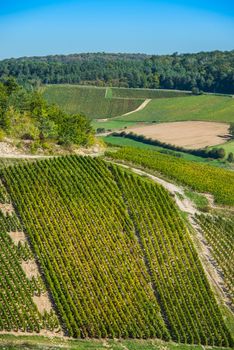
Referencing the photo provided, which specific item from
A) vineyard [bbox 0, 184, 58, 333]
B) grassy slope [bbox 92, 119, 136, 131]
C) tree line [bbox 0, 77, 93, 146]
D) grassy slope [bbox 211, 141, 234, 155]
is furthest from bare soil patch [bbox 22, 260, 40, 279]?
grassy slope [bbox 92, 119, 136, 131]

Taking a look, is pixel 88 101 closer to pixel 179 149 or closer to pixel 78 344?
pixel 179 149

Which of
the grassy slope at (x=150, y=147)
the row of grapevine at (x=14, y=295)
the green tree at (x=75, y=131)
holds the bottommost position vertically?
the row of grapevine at (x=14, y=295)

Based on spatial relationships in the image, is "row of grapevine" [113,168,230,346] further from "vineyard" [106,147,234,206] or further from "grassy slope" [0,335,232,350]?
"vineyard" [106,147,234,206]

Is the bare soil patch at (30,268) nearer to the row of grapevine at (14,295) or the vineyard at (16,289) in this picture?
the vineyard at (16,289)

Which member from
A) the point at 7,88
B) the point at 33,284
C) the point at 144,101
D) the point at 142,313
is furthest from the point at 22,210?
the point at 144,101

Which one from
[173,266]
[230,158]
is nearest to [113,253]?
[173,266]

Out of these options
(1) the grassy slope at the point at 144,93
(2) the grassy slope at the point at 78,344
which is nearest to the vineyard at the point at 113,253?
(2) the grassy slope at the point at 78,344

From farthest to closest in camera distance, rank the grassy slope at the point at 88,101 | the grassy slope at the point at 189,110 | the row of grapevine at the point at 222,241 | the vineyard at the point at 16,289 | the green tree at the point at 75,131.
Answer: the grassy slope at the point at 88,101 < the grassy slope at the point at 189,110 < the green tree at the point at 75,131 < the row of grapevine at the point at 222,241 < the vineyard at the point at 16,289
